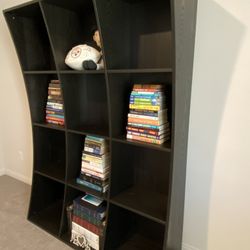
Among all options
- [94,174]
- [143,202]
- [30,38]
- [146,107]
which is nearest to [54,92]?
[30,38]

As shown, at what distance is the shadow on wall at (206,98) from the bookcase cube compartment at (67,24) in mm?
802

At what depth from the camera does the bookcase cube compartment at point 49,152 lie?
2.01 metres

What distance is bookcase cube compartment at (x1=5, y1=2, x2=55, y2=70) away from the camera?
68.7 inches

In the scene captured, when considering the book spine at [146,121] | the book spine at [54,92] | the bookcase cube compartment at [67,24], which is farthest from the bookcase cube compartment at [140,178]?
the bookcase cube compartment at [67,24]

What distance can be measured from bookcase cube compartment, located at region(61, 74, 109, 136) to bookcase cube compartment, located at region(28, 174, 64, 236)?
2.37ft

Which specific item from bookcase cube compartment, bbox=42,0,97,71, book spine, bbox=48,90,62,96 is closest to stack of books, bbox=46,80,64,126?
book spine, bbox=48,90,62,96

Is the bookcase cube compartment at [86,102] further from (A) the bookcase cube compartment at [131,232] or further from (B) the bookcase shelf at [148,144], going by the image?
(A) the bookcase cube compartment at [131,232]

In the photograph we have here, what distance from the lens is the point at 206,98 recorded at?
142 centimetres

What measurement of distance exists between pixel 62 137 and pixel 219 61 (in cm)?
151

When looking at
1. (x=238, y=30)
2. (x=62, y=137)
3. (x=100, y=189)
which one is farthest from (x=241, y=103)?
(x=62, y=137)

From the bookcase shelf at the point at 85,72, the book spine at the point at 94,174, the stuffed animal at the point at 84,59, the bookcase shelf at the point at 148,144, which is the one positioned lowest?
the book spine at the point at 94,174

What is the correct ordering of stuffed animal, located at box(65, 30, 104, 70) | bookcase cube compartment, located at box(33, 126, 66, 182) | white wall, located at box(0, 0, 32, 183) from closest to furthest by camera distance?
stuffed animal, located at box(65, 30, 104, 70)
bookcase cube compartment, located at box(33, 126, 66, 182)
white wall, located at box(0, 0, 32, 183)

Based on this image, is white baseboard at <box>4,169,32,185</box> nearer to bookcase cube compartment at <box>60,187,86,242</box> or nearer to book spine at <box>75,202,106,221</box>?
bookcase cube compartment at <box>60,187,86,242</box>

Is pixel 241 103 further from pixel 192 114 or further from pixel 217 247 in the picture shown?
pixel 217 247
